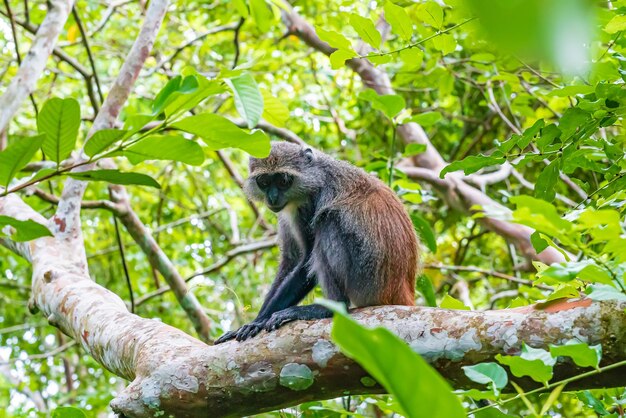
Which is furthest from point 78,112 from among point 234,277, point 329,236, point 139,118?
point 234,277

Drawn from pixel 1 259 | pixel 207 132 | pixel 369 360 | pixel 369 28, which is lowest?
pixel 1 259

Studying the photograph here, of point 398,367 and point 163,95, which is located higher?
point 163,95

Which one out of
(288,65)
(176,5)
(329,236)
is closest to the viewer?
(329,236)

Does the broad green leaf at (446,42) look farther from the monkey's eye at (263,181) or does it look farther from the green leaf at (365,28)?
the monkey's eye at (263,181)

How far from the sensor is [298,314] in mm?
4488

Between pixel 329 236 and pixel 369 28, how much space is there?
7.27 ft

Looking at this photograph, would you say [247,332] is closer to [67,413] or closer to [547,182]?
[67,413]

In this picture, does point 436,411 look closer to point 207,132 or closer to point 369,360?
point 369,360

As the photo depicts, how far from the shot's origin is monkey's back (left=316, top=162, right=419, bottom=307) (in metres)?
5.15

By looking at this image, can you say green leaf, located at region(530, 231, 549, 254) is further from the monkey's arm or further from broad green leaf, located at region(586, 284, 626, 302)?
the monkey's arm

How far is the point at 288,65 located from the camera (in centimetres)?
1077

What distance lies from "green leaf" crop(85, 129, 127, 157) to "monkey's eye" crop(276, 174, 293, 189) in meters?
4.08

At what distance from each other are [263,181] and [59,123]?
428 cm

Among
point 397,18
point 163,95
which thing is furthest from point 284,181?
point 163,95
